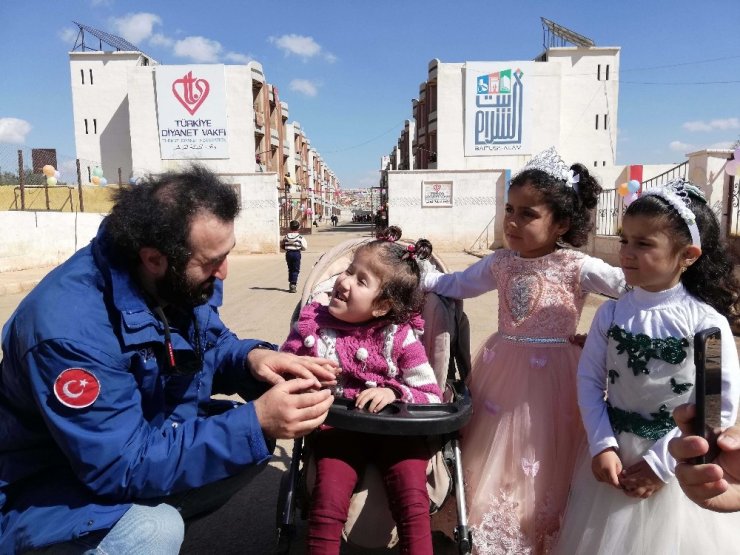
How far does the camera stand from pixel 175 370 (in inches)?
70.5

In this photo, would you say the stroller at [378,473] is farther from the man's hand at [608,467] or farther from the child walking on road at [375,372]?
the man's hand at [608,467]

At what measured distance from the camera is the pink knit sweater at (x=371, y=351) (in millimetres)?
2213

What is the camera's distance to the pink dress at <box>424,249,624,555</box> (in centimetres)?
203

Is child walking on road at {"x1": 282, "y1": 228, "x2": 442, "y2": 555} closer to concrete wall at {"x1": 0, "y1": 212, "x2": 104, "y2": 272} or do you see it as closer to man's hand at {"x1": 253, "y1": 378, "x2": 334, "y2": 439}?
man's hand at {"x1": 253, "y1": 378, "x2": 334, "y2": 439}

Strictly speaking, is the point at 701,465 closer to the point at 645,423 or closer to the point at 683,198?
the point at 645,423

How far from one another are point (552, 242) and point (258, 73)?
28234mm

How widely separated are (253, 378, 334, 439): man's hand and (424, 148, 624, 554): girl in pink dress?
85cm

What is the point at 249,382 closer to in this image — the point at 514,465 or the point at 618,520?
the point at 514,465

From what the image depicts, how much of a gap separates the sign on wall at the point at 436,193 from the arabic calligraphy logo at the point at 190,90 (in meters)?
11.7

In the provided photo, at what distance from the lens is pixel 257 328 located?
6.87m

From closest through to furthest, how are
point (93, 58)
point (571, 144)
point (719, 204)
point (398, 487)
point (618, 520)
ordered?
point (618, 520), point (398, 487), point (719, 204), point (571, 144), point (93, 58)

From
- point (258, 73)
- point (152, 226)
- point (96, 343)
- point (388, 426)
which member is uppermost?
point (258, 73)

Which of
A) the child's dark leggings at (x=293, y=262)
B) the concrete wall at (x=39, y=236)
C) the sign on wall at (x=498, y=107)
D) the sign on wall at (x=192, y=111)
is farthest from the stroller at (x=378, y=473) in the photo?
the sign on wall at (x=192, y=111)

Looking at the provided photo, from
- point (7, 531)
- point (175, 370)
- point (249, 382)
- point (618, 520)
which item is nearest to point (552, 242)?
point (618, 520)
